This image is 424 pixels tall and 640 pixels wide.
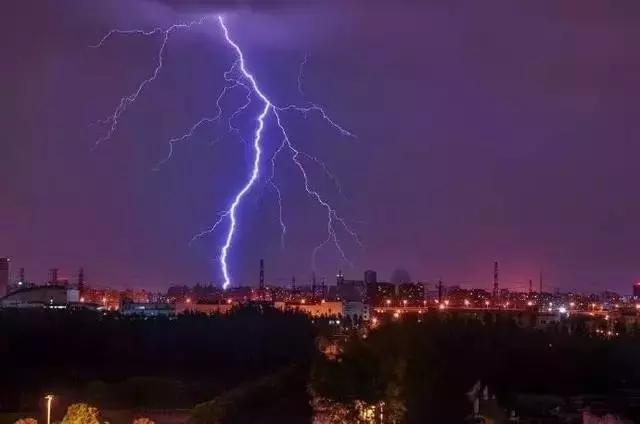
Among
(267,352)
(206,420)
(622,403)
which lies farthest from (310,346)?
(622,403)

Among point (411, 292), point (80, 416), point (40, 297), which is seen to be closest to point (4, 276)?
point (40, 297)

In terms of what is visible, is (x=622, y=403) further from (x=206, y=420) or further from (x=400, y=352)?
(x=206, y=420)

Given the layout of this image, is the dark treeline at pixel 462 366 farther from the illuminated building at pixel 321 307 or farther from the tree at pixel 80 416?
the illuminated building at pixel 321 307

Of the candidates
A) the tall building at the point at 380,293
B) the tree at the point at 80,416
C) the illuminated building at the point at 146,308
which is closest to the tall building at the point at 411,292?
the tall building at the point at 380,293

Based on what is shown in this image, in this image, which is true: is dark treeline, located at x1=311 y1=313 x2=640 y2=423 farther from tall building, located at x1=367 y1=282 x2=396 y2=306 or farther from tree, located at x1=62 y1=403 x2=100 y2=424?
tall building, located at x1=367 y1=282 x2=396 y2=306

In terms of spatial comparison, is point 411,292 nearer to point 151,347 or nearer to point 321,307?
point 321,307
